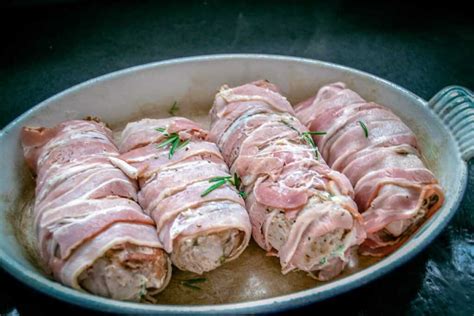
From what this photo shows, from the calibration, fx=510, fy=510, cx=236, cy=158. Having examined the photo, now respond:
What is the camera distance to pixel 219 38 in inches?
154

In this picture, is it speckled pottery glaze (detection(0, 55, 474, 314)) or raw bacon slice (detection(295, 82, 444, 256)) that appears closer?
speckled pottery glaze (detection(0, 55, 474, 314))

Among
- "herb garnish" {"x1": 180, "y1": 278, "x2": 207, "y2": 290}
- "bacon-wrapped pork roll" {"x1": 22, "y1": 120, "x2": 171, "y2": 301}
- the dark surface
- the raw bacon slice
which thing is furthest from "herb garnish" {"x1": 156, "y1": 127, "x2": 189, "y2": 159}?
the dark surface

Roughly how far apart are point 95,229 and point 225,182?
53cm

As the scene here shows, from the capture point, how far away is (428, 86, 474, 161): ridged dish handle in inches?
83.2

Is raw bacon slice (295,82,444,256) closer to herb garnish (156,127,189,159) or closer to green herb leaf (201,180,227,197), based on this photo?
green herb leaf (201,180,227,197)

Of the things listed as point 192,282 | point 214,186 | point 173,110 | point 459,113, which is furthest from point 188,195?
point 459,113

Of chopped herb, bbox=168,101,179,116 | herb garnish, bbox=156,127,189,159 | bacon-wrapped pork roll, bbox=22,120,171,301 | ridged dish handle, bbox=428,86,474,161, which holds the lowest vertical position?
chopped herb, bbox=168,101,179,116

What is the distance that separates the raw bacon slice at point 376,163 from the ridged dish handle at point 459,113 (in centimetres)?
19

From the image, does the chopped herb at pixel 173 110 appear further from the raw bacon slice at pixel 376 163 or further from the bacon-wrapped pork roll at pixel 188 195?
the raw bacon slice at pixel 376 163

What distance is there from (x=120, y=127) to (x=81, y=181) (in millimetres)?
813

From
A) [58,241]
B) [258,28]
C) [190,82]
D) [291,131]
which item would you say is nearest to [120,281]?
[58,241]

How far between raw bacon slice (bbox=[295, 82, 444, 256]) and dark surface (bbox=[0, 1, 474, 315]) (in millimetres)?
1040

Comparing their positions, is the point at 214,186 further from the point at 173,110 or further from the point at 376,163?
the point at 173,110

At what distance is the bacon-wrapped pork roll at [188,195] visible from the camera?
1810 millimetres
